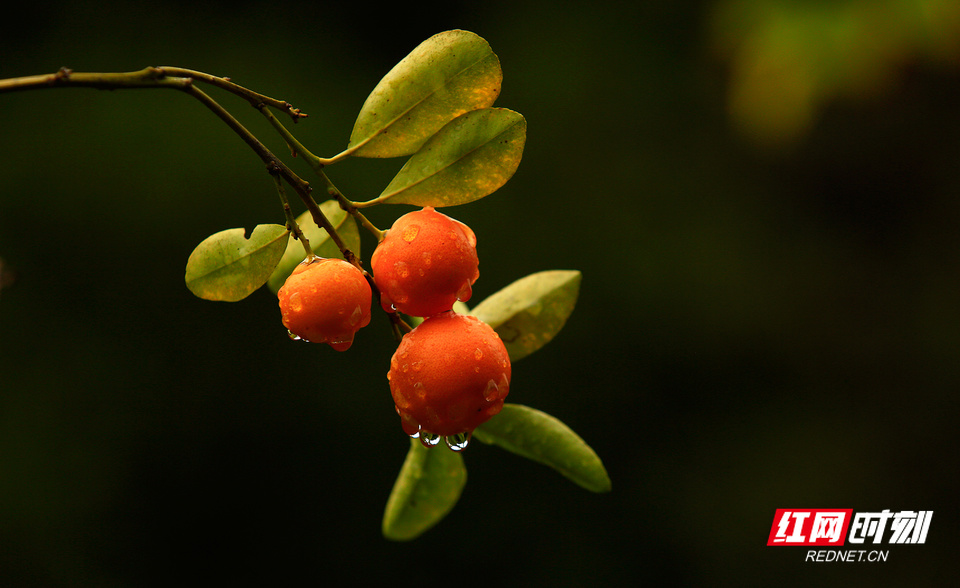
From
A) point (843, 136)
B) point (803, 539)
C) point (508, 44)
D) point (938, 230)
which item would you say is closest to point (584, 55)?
point (508, 44)

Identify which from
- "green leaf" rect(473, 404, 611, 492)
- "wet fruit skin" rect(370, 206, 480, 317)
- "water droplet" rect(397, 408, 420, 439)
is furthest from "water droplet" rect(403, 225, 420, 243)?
"green leaf" rect(473, 404, 611, 492)

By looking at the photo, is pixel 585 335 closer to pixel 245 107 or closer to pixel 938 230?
pixel 245 107

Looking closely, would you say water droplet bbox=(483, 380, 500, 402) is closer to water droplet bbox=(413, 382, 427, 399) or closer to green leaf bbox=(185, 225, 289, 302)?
water droplet bbox=(413, 382, 427, 399)

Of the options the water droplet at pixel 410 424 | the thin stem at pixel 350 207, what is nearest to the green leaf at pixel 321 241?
the thin stem at pixel 350 207

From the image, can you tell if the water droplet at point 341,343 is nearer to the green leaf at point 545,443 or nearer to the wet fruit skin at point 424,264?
the wet fruit skin at point 424,264

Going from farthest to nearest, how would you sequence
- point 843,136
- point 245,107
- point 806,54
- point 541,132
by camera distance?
1. point 843,136
2. point 541,132
3. point 245,107
4. point 806,54

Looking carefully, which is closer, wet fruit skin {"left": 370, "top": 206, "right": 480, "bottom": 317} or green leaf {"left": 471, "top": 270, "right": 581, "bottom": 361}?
wet fruit skin {"left": 370, "top": 206, "right": 480, "bottom": 317}

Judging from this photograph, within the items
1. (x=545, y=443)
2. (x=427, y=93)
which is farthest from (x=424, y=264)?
(x=545, y=443)
